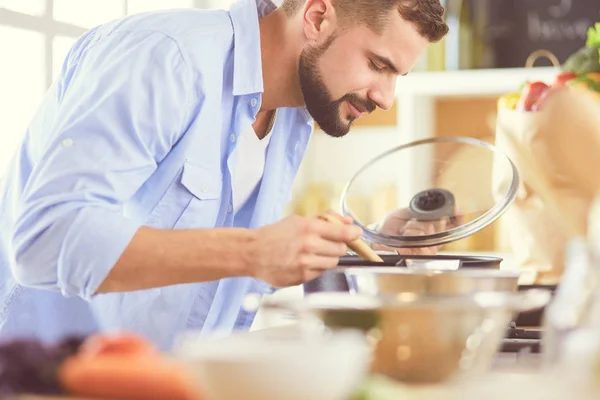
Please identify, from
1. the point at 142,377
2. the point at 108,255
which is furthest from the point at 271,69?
the point at 142,377

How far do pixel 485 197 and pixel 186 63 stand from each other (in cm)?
67

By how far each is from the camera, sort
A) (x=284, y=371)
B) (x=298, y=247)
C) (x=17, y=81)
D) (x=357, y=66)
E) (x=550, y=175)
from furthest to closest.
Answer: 1. (x=17, y=81)
2. (x=357, y=66)
3. (x=550, y=175)
4. (x=298, y=247)
5. (x=284, y=371)

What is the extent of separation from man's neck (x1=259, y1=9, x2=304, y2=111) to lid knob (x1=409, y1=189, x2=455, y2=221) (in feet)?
1.10

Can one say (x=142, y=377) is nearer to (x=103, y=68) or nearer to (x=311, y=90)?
(x=103, y=68)

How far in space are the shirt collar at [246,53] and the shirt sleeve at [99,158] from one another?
18cm

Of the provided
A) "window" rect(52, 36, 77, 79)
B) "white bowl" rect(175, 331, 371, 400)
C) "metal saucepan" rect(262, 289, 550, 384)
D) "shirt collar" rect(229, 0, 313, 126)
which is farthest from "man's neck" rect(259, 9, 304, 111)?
"white bowl" rect(175, 331, 371, 400)

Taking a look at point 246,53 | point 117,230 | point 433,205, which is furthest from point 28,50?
point 117,230

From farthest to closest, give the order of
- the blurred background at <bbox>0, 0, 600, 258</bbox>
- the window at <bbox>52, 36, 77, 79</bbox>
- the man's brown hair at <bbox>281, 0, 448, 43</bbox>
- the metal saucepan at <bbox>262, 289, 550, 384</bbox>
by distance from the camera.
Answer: the blurred background at <bbox>0, 0, 600, 258</bbox>
the window at <bbox>52, 36, 77, 79</bbox>
the man's brown hair at <bbox>281, 0, 448, 43</bbox>
the metal saucepan at <bbox>262, 289, 550, 384</bbox>

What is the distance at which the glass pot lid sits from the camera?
181 cm

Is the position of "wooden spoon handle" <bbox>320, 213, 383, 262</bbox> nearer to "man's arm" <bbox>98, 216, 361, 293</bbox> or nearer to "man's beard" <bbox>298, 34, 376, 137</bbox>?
"man's arm" <bbox>98, 216, 361, 293</bbox>

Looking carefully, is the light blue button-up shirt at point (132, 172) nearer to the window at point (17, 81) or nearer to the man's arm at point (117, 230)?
the man's arm at point (117, 230)

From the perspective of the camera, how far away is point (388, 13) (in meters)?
1.82

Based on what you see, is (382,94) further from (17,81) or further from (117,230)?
(17,81)

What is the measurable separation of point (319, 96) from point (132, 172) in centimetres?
58
